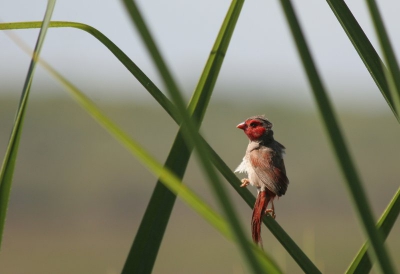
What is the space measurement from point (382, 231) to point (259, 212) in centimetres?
90

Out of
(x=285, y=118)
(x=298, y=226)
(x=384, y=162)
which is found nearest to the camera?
(x=298, y=226)

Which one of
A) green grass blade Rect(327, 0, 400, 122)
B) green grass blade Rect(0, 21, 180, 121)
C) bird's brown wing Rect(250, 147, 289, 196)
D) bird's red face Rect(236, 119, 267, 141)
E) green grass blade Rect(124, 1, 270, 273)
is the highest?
bird's red face Rect(236, 119, 267, 141)

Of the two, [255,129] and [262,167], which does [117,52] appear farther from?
[255,129]

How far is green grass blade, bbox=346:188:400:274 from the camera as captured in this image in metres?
1.12

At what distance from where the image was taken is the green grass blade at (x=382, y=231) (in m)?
1.12

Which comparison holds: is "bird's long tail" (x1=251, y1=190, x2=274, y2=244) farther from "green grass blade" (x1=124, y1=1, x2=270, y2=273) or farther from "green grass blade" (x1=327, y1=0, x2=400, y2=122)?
"green grass blade" (x1=124, y1=1, x2=270, y2=273)

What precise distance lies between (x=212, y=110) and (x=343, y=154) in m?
29.1

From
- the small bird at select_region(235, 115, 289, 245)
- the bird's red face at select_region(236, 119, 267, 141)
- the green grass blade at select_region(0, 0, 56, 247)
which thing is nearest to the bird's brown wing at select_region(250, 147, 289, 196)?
the small bird at select_region(235, 115, 289, 245)

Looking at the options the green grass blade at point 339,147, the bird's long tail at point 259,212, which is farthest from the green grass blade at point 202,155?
the bird's long tail at point 259,212

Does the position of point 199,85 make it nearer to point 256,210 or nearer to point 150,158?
point 150,158

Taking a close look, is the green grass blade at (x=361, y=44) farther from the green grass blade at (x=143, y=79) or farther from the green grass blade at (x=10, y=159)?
the green grass blade at (x=10, y=159)

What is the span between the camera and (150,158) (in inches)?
33.7

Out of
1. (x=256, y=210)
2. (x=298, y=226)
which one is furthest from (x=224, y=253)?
(x=256, y=210)

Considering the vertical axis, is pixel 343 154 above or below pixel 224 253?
below
